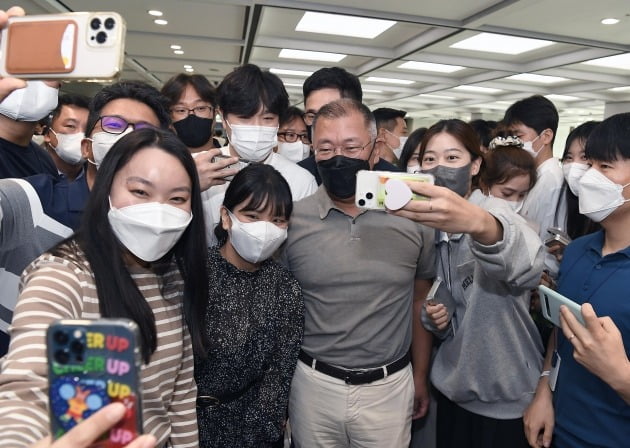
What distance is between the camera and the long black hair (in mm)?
1053

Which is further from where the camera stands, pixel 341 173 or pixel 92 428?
pixel 341 173

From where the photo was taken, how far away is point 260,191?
165 centimetres

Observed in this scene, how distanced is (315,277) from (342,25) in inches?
182

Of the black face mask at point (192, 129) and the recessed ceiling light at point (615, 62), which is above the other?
the recessed ceiling light at point (615, 62)

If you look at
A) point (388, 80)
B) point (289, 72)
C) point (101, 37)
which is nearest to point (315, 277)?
point (101, 37)

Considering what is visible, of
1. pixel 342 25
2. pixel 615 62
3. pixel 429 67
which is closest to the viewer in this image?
pixel 342 25

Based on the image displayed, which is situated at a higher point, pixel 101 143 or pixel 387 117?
pixel 387 117

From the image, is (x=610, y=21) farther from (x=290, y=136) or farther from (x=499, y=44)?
(x=290, y=136)

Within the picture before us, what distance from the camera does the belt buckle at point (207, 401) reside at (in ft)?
5.24

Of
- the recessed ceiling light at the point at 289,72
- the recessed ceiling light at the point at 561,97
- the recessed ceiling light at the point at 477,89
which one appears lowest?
the recessed ceiling light at the point at 289,72

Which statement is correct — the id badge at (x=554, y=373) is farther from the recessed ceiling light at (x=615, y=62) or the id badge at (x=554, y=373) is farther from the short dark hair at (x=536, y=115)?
the recessed ceiling light at (x=615, y=62)

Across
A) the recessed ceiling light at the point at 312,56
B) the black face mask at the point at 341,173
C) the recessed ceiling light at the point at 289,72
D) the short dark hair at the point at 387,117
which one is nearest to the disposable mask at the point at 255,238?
the black face mask at the point at 341,173

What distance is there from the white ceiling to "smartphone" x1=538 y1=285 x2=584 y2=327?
3617 millimetres

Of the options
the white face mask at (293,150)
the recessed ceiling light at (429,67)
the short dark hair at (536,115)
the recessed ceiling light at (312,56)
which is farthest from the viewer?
the recessed ceiling light at (429,67)
